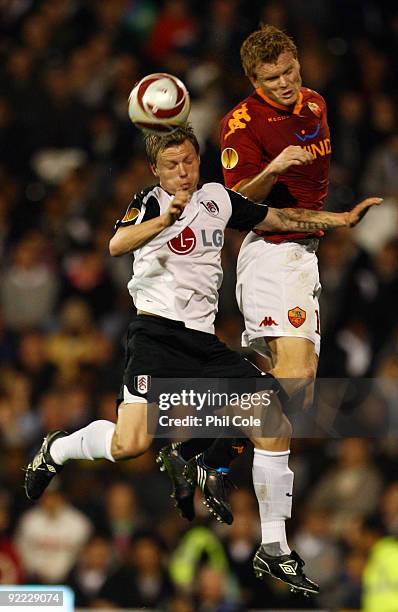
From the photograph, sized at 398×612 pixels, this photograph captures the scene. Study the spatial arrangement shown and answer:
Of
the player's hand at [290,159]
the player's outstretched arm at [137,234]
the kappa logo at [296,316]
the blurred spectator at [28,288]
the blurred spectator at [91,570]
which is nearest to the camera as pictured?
the player's outstretched arm at [137,234]

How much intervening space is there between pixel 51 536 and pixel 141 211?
188 inches

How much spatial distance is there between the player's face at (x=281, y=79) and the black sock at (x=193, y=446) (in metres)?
1.75

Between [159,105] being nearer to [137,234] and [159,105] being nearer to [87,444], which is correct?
[137,234]

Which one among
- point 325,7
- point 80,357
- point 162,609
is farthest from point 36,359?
point 325,7

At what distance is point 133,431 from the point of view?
6758 millimetres

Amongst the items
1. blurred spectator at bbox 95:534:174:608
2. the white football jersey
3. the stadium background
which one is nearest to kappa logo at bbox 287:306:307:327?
the white football jersey

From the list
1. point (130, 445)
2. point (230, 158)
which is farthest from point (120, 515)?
point (230, 158)

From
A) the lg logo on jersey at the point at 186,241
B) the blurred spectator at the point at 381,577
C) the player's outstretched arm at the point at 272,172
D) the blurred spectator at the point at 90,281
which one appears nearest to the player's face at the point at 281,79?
the player's outstretched arm at the point at 272,172

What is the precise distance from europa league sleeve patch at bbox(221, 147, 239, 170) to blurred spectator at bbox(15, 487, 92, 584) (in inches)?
175

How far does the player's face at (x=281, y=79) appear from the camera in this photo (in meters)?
6.95

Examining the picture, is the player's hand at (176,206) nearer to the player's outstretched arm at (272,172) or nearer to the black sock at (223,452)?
the player's outstretched arm at (272,172)

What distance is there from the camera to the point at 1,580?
10578 mm

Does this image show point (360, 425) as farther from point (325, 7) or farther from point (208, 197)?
point (325, 7)

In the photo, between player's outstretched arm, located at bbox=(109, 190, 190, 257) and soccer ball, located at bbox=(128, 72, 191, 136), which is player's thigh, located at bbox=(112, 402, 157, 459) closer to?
player's outstretched arm, located at bbox=(109, 190, 190, 257)
